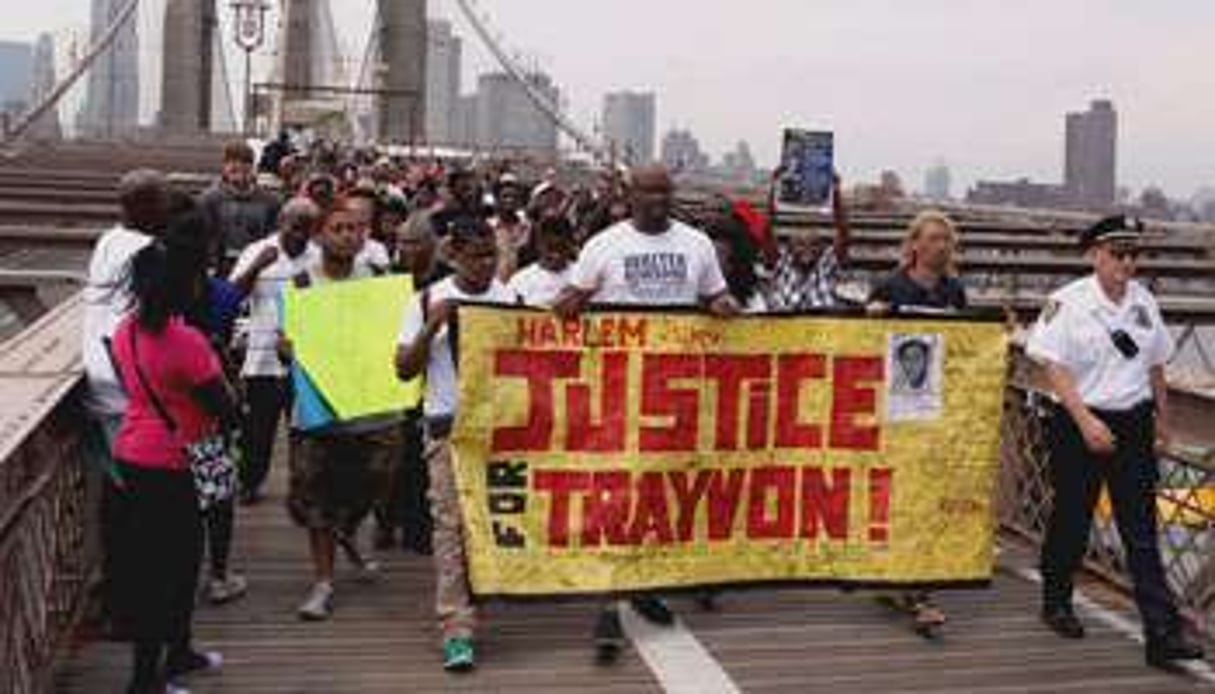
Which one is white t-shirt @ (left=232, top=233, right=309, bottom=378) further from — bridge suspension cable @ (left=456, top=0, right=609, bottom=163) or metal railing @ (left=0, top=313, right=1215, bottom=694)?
bridge suspension cable @ (left=456, top=0, right=609, bottom=163)

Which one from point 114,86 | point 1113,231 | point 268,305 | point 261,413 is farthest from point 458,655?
point 114,86

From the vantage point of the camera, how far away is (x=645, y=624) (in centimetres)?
618

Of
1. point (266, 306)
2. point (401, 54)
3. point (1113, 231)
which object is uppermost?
point (401, 54)

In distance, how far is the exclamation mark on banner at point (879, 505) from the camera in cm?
619

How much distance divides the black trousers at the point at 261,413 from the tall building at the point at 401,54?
163 feet

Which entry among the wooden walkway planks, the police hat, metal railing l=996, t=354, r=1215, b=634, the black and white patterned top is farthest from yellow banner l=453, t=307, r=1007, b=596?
the black and white patterned top

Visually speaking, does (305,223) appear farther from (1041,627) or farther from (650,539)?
(1041,627)

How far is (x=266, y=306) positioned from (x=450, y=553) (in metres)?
1.80

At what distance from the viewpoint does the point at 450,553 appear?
5688 mm

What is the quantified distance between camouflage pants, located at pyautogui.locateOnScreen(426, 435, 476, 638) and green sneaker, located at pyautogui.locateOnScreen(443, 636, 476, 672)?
0.15 feet

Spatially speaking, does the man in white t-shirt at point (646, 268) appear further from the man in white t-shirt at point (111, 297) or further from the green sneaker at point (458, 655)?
the man in white t-shirt at point (111, 297)

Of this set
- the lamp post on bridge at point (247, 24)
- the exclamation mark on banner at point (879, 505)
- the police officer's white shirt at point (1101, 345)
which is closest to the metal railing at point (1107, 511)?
the police officer's white shirt at point (1101, 345)

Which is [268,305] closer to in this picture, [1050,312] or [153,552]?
[153,552]

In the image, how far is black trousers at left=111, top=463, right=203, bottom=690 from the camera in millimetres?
4871
